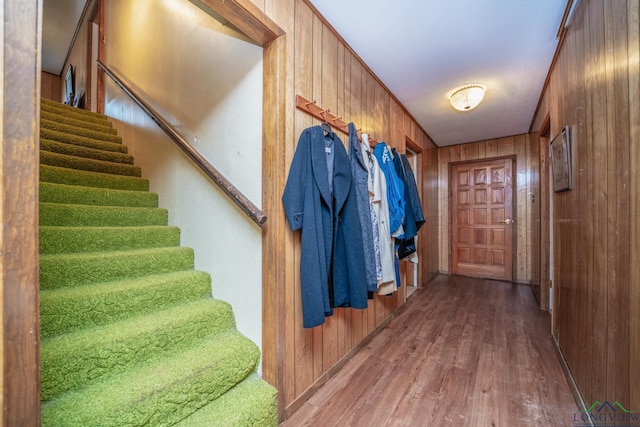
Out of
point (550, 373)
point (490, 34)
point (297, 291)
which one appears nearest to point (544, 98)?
point (490, 34)

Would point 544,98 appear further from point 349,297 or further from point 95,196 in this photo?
point 95,196

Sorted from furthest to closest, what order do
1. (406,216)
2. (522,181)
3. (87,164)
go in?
(522,181) < (87,164) < (406,216)

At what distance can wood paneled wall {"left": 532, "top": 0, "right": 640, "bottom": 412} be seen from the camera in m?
0.94

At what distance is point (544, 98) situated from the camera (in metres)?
2.62

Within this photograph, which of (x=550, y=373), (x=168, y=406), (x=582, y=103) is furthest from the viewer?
(x=550, y=373)

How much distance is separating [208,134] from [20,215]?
127 centimetres

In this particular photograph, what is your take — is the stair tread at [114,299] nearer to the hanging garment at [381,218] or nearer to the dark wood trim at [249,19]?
the hanging garment at [381,218]

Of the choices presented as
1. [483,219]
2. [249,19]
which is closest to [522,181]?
[483,219]

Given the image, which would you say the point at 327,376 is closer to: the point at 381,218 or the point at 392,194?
the point at 381,218

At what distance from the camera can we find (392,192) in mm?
2043

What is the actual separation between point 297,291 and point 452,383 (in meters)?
1.20

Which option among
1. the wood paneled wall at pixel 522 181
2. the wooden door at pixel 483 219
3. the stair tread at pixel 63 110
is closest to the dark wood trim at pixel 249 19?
the stair tread at pixel 63 110

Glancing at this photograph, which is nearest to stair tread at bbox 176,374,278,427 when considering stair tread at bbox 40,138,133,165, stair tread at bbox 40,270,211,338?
stair tread at bbox 40,270,211,338

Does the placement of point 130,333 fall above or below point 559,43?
below
